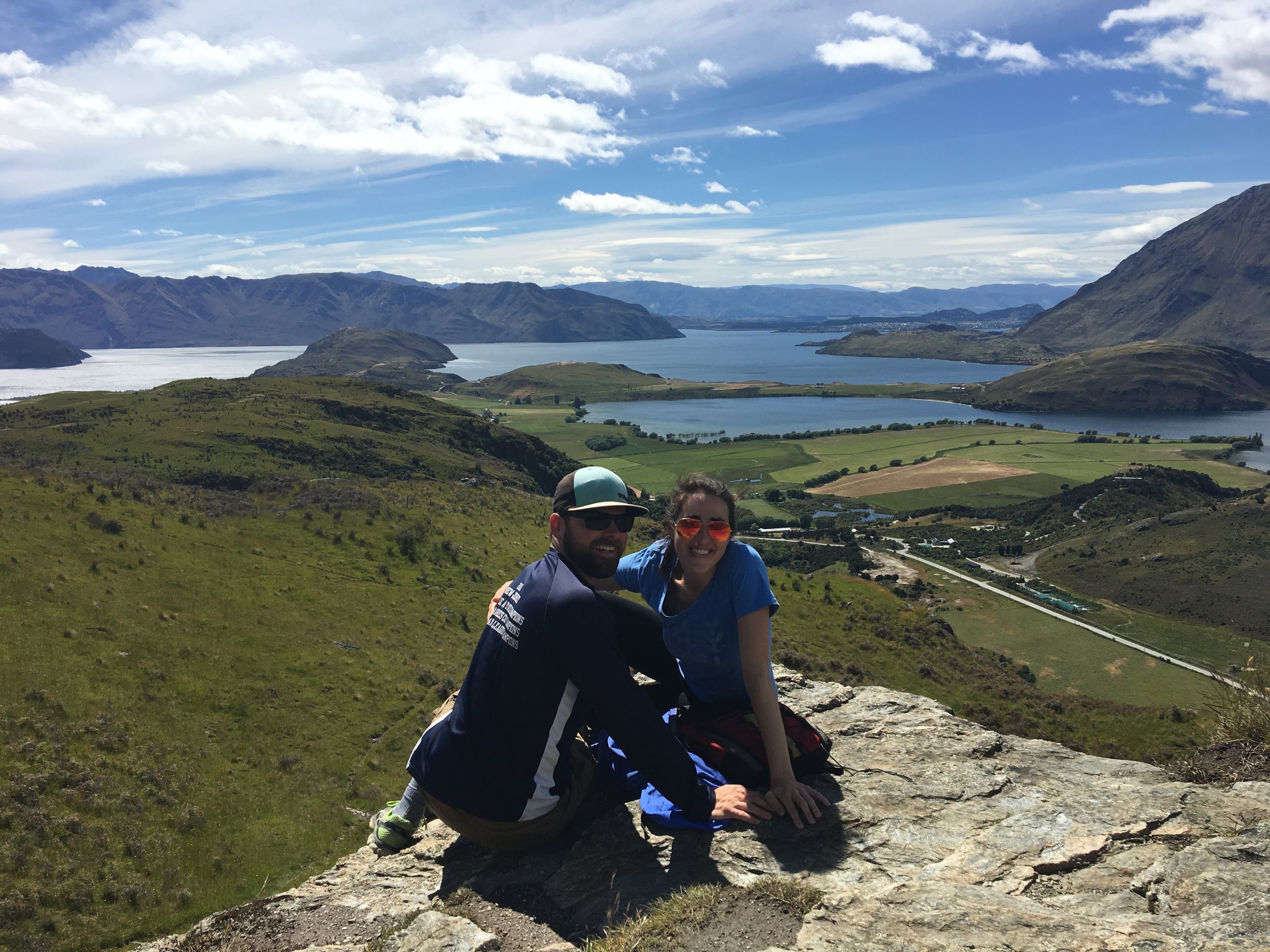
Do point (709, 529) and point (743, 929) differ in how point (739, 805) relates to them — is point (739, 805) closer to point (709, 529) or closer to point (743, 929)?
point (743, 929)

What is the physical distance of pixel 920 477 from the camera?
447 ft

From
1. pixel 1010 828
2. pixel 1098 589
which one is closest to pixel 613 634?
pixel 1010 828

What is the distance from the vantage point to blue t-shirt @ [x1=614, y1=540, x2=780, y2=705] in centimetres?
529

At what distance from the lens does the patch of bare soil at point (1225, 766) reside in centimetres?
588

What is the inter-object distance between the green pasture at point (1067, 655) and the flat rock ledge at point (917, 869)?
43.7 meters

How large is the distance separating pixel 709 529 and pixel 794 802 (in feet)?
7.12

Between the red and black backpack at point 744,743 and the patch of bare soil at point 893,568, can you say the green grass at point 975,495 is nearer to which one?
the patch of bare soil at point 893,568

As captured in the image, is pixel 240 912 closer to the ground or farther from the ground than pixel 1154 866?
closer to the ground

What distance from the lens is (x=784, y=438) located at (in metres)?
180

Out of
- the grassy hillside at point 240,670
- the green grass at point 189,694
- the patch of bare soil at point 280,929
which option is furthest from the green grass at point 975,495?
the patch of bare soil at point 280,929

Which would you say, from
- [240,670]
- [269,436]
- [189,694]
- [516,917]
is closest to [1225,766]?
[516,917]

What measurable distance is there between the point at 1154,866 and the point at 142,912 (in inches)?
535

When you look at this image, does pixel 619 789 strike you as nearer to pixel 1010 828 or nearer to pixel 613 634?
pixel 613 634

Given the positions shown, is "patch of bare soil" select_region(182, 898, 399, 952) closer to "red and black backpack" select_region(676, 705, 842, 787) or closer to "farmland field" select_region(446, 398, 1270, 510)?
"red and black backpack" select_region(676, 705, 842, 787)
